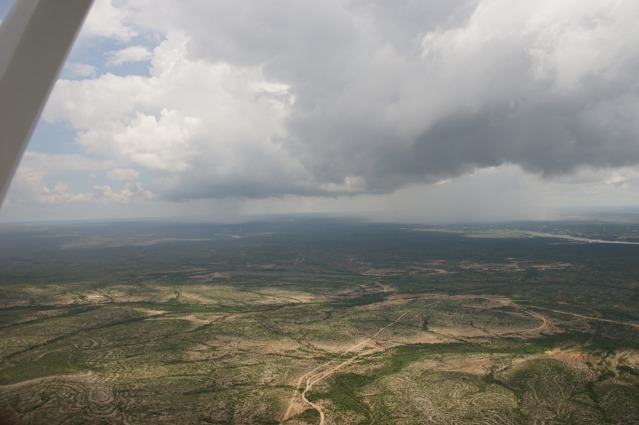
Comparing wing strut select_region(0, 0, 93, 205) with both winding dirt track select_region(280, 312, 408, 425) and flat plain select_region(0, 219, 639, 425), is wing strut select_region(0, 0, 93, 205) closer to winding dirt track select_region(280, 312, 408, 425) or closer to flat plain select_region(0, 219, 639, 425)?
flat plain select_region(0, 219, 639, 425)

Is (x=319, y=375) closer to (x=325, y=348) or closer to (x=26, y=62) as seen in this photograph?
(x=325, y=348)

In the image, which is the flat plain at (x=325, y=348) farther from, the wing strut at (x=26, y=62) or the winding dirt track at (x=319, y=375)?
the wing strut at (x=26, y=62)

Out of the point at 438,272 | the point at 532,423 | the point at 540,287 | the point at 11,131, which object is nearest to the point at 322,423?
the point at 532,423

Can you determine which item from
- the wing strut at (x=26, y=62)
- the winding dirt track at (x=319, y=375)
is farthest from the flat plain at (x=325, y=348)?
the wing strut at (x=26, y=62)

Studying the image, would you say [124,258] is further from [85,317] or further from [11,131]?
[11,131]

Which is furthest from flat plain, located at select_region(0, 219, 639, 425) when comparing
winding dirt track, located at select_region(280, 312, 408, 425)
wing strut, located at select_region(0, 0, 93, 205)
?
wing strut, located at select_region(0, 0, 93, 205)
